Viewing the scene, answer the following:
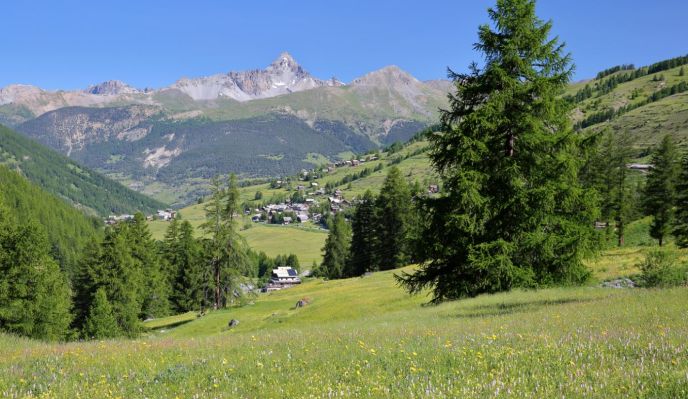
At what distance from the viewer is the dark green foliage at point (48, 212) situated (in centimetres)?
15449

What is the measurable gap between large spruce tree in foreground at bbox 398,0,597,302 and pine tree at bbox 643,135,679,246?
4199 cm

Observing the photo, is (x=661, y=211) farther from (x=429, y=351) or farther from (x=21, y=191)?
(x=21, y=191)

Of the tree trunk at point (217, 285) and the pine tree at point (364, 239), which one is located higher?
the pine tree at point (364, 239)

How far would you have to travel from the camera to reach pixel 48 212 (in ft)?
562

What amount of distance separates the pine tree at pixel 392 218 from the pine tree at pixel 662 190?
105 feet

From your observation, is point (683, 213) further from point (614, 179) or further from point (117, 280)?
point (117, 280)

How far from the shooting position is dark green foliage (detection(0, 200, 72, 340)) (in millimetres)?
39219

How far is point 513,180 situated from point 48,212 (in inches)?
7351

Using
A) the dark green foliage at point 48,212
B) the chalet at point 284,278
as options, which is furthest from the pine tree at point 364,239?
the dark green foliage at point 48,212

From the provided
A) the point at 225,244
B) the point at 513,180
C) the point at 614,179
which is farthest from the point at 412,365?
the point at 614,179

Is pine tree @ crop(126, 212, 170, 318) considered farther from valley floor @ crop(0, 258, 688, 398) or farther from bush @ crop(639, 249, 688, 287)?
bush @ crop(639, 249, 688, 287)

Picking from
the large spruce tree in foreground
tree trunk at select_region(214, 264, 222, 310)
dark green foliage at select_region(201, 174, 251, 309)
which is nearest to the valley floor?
the large spruce tree in foreground

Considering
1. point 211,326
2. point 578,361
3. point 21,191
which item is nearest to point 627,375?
point 578,361

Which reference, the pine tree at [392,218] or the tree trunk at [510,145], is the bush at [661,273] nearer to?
the tree trunk at [510,145]
